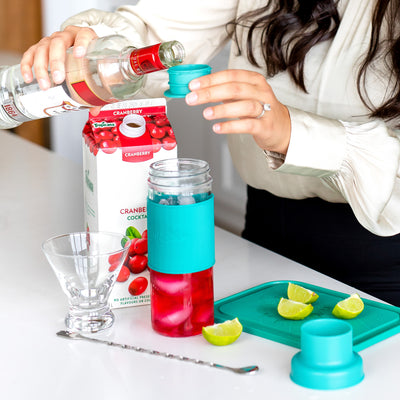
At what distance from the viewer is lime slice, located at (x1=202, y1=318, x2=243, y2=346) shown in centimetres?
103

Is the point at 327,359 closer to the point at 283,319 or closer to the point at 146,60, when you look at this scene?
the point at 283,319

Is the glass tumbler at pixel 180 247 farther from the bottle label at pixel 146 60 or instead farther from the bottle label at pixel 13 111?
the bottle label at pixel 13 111

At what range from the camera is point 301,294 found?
1.15m

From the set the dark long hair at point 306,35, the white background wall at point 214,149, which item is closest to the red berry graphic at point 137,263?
the dark long hair at point 306,35

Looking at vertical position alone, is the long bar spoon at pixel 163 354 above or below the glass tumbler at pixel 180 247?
below

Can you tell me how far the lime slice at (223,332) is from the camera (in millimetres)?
1028

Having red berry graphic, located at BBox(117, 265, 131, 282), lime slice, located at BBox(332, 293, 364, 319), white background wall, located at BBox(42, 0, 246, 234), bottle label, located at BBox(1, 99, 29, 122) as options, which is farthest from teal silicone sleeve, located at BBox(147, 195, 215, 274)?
white background wall, located at BBox(42, 0, 246, 234)

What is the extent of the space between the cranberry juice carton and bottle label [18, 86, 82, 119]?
0.04 m

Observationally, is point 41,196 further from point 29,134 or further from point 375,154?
point 29,134

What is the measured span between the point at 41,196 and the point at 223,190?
3.87ft

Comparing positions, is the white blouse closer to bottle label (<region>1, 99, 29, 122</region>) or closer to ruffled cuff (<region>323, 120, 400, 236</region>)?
ruffled cuff (<region>323, 120, 400, 236</region>)

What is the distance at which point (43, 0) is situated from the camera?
10.7ft

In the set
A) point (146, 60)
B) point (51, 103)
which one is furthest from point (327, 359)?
point (51, 103)

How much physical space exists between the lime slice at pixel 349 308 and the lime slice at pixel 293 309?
4 cm
